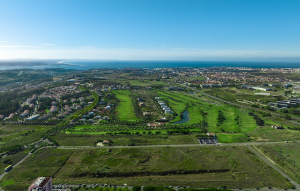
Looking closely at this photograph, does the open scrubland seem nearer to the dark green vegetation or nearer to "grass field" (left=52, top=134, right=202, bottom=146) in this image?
the dark green vegetation

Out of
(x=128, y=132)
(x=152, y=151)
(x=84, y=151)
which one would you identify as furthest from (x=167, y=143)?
(x=84, y=151)

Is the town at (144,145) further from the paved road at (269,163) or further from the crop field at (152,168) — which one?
the paved road at (269,163)

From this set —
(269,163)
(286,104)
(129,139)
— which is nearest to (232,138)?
(269,163)

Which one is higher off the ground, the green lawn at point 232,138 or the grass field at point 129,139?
the green lawn at point 232,138

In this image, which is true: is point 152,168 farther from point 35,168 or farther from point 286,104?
point 286,104

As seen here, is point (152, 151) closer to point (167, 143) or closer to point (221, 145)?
point (167, 143)

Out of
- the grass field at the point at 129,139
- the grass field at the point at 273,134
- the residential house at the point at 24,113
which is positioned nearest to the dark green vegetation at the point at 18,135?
the grass field at the point at 129,139
